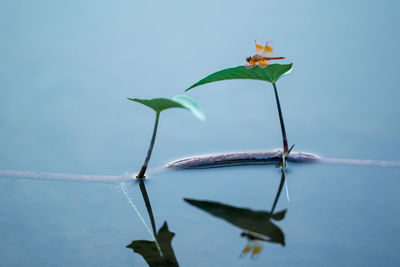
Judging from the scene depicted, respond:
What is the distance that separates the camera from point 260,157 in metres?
1.31

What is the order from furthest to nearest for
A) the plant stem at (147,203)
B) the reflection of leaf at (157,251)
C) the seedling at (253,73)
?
the seedling at (253,73) → the plant stem at (147,203) → the reflection of leaf at (157,251)

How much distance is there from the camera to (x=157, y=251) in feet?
3.21

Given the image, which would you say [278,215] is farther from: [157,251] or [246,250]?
[157,251]

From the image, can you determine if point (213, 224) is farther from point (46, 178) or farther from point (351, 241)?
point (46, 178)

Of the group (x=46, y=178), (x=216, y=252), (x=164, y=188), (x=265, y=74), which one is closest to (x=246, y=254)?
(x=216, y=252)

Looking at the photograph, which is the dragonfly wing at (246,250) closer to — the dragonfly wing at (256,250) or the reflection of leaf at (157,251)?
the dragonfly wing at (256,250)

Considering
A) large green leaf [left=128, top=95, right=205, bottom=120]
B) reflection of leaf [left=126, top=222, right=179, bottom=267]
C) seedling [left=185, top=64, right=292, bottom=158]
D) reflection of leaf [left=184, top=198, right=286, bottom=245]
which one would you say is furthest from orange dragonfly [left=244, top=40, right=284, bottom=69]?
reflection of leaf [left=126, top=222, right=179, bottom=267]

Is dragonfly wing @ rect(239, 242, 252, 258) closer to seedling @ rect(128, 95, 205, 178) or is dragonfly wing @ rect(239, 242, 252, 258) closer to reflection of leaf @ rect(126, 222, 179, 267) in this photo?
reflection of leaf @ rect(126, 222, 179, 267)

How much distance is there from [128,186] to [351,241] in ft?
1.70

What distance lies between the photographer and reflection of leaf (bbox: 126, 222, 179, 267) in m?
0.94

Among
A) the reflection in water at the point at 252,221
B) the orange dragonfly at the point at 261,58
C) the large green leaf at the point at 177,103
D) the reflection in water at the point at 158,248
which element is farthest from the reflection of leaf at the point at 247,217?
the orange dragonfly at the point at 261,58

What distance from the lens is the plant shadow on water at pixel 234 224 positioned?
0.97 metres

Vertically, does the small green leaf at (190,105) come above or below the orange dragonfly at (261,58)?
below

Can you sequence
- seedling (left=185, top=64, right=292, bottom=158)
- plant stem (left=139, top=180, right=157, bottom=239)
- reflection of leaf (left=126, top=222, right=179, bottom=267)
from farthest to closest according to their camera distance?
seedling (left=185, top=64, right=292, bottom=158)
plant stem (left=139, top=180, right=157, bottom=239)
reflection of leaf (left=126, top=222, right=179, bottom=267)
